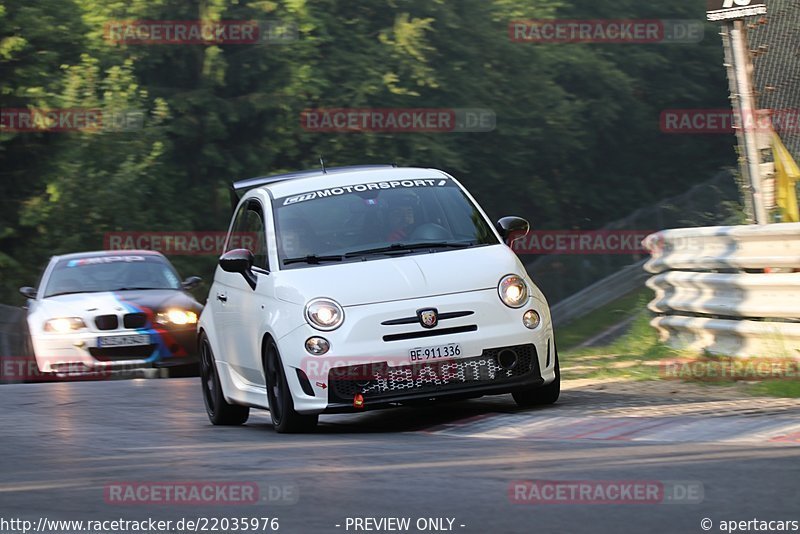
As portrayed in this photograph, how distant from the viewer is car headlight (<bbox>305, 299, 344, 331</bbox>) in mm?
10359

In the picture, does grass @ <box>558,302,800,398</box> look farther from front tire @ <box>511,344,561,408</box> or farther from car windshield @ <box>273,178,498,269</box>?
car windshield @ <box>273,178,498,269</box>

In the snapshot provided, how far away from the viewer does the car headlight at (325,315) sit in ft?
34.0

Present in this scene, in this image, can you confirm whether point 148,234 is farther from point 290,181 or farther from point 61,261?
point 290,181

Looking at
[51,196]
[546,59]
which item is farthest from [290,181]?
[546,59]

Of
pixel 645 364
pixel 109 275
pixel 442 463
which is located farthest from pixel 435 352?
pixel 109 275

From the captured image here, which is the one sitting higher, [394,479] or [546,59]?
[546,59]

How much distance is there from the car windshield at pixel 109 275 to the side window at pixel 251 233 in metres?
7.26

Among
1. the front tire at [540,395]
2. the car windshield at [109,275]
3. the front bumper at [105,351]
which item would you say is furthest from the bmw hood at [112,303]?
the front tire at [540,395]

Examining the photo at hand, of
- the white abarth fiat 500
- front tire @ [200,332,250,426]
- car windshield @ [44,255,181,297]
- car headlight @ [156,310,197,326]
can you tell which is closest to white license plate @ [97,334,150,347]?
car headlight @ [156,310,197,326]

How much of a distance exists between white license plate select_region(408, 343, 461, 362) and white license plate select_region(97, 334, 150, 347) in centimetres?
864

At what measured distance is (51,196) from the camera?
1362 inches

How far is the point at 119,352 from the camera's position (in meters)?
18.4

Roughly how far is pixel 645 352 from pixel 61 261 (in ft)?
26.1

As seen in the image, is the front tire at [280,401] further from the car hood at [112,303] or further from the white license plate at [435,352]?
the car hood at [112,303]
